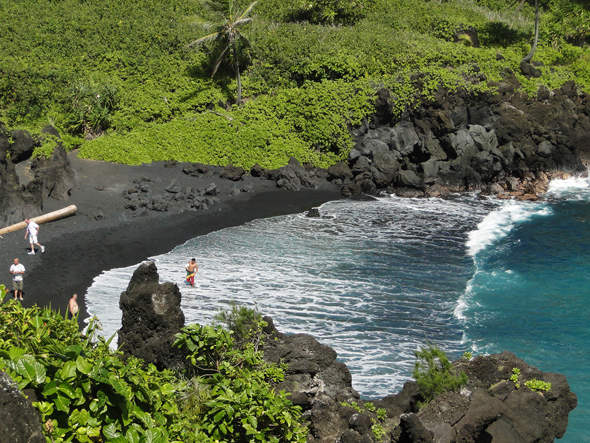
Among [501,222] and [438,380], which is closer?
[438,380]

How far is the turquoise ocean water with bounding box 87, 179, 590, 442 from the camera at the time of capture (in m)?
15.8

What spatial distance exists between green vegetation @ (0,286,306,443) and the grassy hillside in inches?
988

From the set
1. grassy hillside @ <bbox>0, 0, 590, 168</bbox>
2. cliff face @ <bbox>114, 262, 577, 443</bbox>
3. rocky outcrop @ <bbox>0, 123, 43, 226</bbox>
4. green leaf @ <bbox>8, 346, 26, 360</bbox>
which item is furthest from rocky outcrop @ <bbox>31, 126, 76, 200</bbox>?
green leaf @ <bbox>8, 346, 26, 360</bbox>

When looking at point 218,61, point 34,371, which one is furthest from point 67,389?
point 218,61

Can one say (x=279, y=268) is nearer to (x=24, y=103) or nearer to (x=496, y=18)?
(x=24, y=103)

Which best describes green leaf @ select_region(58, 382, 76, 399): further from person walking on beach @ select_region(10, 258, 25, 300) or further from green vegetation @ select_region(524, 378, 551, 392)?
person walking on beach @ select_region(10, 258, 25, 300)

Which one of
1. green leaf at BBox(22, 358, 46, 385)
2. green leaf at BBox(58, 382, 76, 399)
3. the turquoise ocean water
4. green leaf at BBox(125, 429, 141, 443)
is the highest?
green leaf at BBox(22, 358, 46, 385)

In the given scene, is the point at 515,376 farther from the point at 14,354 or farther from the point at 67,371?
the point at 14,354

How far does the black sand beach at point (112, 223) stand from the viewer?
19750 millimetres

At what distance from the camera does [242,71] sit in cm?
3984

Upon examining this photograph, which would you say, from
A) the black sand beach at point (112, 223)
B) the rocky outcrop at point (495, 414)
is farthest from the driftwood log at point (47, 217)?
the rocky outcrop at point (495, 414)

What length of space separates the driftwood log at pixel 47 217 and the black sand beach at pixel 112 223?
232 millimetres

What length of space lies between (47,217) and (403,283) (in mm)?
15746

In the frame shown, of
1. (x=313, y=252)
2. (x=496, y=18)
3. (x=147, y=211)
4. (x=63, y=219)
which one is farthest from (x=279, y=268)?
(x=496, y=18)
